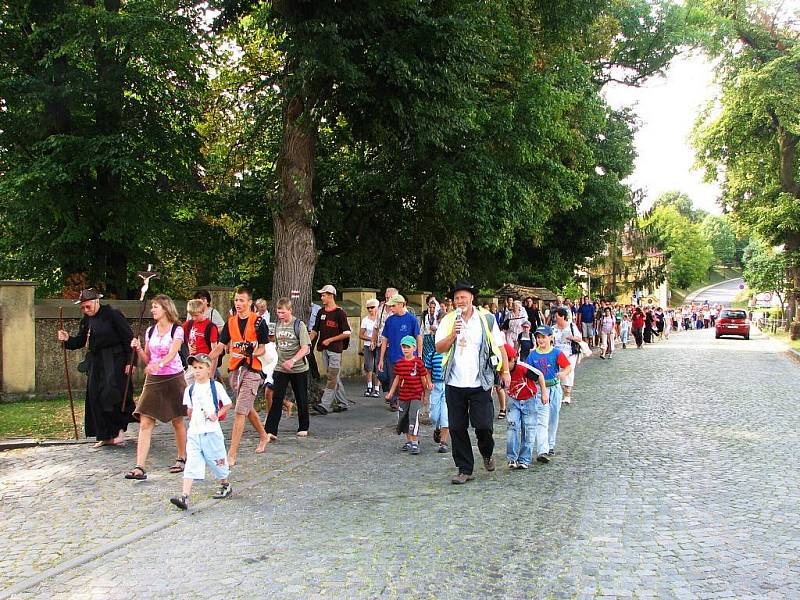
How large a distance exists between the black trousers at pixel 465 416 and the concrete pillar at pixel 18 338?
27.7 ft

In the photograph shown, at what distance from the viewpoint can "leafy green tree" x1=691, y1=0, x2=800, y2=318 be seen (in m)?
39.2

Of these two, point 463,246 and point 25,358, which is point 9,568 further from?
point 463,246

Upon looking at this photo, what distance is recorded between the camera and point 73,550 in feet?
17.7

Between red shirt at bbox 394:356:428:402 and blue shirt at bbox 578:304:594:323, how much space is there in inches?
754

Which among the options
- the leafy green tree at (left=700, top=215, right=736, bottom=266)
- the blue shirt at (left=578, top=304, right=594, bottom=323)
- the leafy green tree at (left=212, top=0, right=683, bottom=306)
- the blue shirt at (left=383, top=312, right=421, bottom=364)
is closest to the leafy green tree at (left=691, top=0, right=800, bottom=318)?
the leafy green tree at (left=212, top=0, right=683, bottom=306)

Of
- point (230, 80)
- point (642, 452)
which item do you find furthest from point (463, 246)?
point (642, 452)

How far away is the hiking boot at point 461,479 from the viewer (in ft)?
24.4

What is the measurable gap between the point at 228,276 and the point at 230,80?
23.4 ft

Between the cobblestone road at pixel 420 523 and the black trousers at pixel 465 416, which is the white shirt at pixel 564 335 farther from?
the black trousers at pixel 465 416

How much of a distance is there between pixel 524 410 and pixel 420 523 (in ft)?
8.55

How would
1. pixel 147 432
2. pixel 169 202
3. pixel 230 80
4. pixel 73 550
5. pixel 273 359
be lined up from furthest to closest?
pixel 230 80
pixel 169 202
pixel 273 359
pixel 147 432
pixel 73 550

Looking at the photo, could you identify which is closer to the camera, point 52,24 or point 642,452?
point 642,452

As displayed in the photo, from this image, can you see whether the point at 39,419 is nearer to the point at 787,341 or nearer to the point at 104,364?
the point at 104,364

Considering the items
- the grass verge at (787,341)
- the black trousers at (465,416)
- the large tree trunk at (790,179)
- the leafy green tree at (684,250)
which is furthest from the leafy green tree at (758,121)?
the leafy green tree at (684,250)
